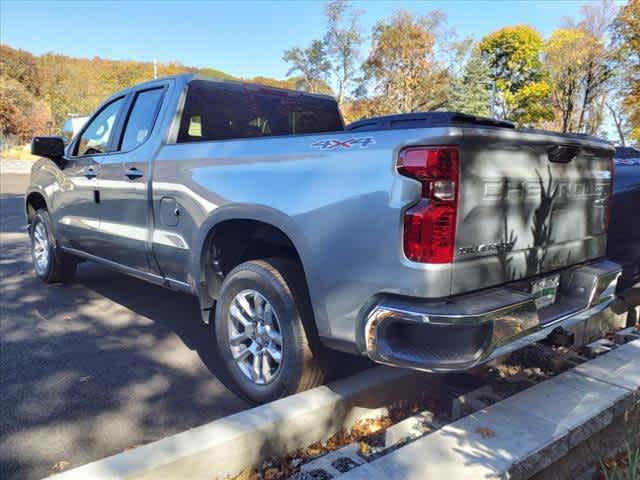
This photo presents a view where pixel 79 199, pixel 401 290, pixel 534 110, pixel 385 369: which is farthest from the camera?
pixel 534 110

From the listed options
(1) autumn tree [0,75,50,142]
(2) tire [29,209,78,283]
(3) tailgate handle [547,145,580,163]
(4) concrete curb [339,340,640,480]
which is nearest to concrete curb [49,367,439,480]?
(4) concrete curb [339,340,640,480]

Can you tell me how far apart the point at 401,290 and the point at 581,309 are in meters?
1.31

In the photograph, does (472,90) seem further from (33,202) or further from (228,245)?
(228,245)

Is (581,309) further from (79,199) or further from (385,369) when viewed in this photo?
(79,199)

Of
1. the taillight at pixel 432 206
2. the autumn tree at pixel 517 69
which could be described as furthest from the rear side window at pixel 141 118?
the autumn tree at pixel 517 69

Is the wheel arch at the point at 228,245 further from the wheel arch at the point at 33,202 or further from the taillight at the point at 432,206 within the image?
the wheel arch at the point at 33,202

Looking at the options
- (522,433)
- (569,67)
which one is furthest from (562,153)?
(569,67)

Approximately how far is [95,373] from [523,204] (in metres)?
2.95

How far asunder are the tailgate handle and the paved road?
2.28 metres

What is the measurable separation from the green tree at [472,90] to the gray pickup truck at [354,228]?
39.4 meters

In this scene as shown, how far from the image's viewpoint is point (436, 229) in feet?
7.23

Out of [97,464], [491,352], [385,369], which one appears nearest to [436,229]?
[491,352]

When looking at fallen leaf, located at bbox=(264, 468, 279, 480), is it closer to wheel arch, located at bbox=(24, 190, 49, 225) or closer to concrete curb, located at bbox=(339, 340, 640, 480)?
concrete curb, located at bbox=(339, 340, 640, 480)

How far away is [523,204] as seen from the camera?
255 cm
